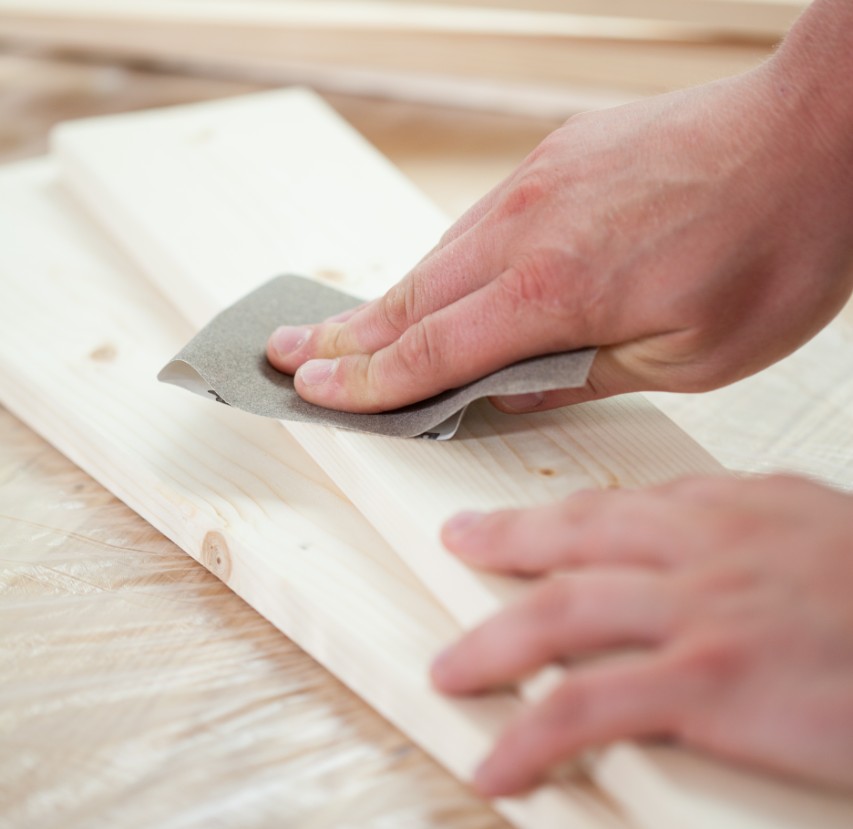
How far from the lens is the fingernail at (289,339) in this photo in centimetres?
91

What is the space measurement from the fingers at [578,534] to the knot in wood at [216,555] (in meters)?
0.20

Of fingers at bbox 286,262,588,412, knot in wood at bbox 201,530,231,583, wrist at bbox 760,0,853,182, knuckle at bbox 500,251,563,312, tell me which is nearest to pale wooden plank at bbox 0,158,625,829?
knot in wood at bbox 201,530,231,583

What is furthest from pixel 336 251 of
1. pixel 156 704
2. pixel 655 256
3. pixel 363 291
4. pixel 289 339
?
pixel 156 704

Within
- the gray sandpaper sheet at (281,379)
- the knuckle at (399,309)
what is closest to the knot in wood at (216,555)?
the gray sandpaper sheet at (281,379)

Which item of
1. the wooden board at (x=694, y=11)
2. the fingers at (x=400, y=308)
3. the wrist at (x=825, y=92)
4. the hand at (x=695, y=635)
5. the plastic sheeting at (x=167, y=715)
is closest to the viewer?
the hand at (x=695, y=635)

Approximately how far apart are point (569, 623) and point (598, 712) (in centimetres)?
5

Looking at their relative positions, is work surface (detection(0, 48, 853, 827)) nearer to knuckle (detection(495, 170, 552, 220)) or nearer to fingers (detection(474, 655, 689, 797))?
fingers (detection(474, 655, 689, 797))

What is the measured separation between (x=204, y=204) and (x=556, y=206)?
0.66 meters

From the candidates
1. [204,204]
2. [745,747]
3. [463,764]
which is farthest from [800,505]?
[204,204]

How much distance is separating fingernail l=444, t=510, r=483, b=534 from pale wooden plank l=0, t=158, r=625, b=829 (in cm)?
7

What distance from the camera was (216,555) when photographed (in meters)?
0.82

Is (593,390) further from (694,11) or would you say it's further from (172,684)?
(694,11)

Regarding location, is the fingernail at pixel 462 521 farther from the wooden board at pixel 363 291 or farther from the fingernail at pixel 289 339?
the fingernail at pixel 289 339

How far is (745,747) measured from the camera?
54 cm
